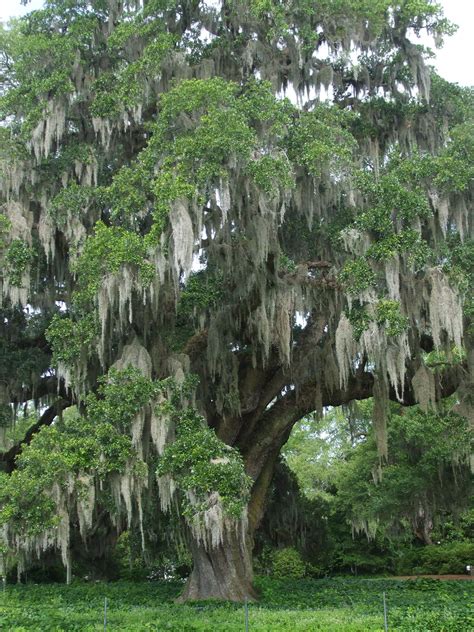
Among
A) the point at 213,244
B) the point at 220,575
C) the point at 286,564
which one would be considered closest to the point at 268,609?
the point at 220,575

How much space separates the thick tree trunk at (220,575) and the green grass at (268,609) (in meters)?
0.43

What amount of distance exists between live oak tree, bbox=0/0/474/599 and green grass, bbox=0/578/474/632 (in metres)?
0.97

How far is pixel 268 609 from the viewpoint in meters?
11.0

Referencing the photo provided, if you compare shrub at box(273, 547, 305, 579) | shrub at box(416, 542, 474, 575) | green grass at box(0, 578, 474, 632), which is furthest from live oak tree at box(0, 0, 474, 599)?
shrub at box(416, 542, 474, 575)

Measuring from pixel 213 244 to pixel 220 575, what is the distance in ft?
19.3

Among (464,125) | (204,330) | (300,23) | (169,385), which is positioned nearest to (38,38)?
(300,23)

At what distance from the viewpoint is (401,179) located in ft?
39.3

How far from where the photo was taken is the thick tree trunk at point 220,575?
1227 cm

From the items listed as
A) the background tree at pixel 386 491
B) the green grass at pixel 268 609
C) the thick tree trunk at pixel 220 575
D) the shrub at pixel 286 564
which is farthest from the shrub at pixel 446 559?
the thick tree trunk at pixel 220 575

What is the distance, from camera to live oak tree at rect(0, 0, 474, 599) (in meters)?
10.4

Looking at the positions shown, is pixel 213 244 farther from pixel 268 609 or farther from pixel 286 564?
pixel 286 564

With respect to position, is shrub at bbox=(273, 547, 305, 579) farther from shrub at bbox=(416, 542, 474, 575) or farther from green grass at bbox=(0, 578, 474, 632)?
shrub at bbox=(416, 542, 474, 575)

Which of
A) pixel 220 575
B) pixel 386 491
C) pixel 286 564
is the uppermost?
pixel 386 491

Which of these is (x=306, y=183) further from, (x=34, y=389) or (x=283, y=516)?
(x=283, y=516)
